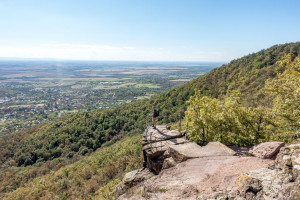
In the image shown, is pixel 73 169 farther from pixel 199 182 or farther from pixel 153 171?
pixel 199 182

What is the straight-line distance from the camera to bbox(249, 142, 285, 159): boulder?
9930 millimetres

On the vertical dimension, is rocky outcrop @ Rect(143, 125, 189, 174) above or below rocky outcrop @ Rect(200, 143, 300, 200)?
below

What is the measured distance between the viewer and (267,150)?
1026 centimetres

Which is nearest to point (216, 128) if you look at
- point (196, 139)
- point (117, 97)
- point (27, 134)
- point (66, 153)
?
point (196, 139)

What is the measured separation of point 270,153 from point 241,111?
5090 millimetres

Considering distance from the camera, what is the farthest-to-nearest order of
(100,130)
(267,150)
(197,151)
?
1. (100,130)
2. (197,151)
3. (267,150)

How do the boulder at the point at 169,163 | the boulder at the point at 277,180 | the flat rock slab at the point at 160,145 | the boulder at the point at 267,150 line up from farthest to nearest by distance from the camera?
the flat rock slab at the point at 160,145, the boulder at the point at 169,163, the boulder at the point at 267,150, the boulder at the point at 277,180

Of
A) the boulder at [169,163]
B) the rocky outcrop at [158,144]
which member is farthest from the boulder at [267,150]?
the rocky outcrop at [158,144]

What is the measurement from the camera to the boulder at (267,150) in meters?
9.93

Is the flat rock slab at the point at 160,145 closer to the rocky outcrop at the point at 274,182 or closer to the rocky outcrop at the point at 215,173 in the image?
the rocky outcrop at the point at 215,173

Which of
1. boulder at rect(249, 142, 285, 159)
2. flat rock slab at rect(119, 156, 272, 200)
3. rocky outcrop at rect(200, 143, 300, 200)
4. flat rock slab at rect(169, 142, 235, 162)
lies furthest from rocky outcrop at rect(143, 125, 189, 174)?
rocky outcrop at rect(200, 143, 300, 200)

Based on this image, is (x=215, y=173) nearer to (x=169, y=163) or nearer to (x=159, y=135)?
(x=169, y=163)

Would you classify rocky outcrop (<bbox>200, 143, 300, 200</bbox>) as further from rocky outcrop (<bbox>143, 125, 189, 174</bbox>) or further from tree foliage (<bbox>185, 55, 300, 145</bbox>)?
tree foliage (<bbox>185, 55, 300, 145</bbox>)

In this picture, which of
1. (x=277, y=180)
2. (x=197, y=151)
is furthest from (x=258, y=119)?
(x=277, y=180)
